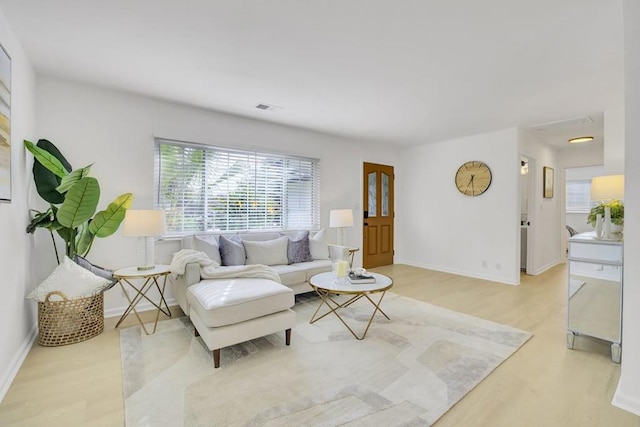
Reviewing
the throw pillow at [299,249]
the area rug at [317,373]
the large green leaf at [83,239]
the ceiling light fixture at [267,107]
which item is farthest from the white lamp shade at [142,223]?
the ceiling light fixture at [267,107]

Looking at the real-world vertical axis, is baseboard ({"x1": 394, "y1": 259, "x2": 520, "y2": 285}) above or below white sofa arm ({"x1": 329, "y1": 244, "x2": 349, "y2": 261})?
below

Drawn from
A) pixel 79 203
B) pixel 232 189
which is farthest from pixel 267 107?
pixel 79 203

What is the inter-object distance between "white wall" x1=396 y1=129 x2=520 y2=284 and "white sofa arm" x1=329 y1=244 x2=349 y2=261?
7.65ft

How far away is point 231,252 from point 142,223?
3.22ft

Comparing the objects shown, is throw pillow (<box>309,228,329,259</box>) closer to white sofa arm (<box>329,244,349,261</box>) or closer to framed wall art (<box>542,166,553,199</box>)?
white sofa arm (<box>329,244,349,261</box>)

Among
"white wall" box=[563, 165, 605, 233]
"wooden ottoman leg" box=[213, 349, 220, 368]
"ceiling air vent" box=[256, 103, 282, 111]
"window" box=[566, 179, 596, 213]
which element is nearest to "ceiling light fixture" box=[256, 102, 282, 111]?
"ceiling air vent" box=[256, 103, 282, 111]

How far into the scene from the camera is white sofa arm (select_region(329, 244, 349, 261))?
4.08 m

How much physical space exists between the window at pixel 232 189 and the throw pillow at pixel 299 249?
0.58 m

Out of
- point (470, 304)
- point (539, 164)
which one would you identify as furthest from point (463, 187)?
point (470, 304)

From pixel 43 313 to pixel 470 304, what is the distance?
165 inches

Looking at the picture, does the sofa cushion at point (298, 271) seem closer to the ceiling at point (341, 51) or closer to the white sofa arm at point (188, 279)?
the white sofa arm at point (188, 279)

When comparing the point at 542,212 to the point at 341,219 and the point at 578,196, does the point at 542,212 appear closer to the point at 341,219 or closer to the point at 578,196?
the point at 341,219

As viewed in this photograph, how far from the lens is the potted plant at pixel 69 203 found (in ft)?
8.11


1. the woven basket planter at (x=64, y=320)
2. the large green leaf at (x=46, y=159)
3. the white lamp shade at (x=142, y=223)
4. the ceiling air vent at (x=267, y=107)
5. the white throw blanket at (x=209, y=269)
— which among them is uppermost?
the ceiling air vent at (x=267, y=107)
